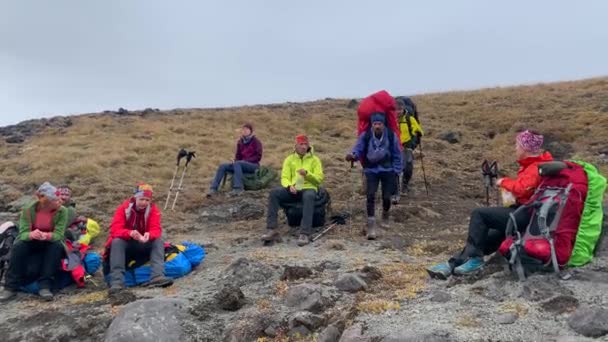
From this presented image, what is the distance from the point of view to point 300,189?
1155 cm

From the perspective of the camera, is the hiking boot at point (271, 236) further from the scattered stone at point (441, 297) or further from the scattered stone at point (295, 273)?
the scattered stone at point (441, 297)

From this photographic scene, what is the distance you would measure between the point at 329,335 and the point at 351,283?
149 cm

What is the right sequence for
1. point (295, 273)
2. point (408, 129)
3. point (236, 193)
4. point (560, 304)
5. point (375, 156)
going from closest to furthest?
1. point (560, 304)
2. point (295, 273)
3. point (375, 156)
4. point (408, 129)
5. point (236, 193)

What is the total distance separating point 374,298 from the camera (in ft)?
25.1

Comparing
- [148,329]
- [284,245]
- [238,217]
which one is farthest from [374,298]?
[238,217]

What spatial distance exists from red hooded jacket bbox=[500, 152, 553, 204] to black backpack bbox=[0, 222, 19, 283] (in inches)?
276

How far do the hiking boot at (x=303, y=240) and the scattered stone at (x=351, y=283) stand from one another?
9.29 ft

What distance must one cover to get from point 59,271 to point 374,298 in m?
4.77

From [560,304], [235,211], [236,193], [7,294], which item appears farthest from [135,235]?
[236,193]

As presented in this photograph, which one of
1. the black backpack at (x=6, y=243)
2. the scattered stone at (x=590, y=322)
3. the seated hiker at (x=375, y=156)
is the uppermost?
the seated hiker at (x=375, y=156)

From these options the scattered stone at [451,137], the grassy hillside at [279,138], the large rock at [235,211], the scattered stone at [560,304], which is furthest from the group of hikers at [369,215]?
the scattered stone at [451,137]

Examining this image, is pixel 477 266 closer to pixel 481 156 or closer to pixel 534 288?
pixel 534 288

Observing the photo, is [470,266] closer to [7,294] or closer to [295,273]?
[295,273]

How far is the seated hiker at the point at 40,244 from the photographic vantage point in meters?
9.27
